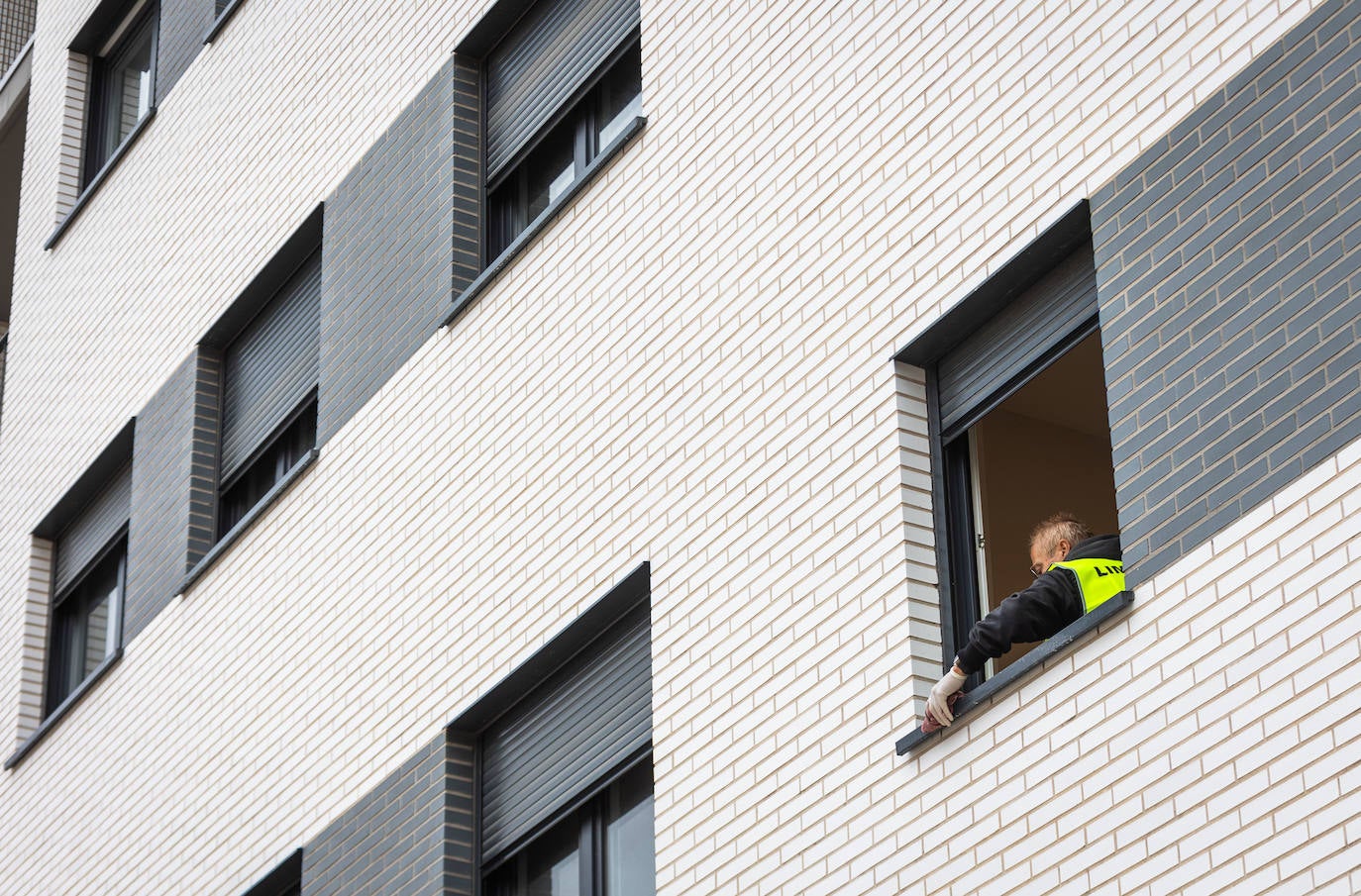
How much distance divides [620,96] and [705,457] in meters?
3.04

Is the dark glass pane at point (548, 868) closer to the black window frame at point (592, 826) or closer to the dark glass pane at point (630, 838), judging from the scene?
the black window frame at point (592, 826)

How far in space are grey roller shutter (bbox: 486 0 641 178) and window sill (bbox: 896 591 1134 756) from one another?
17.4ft

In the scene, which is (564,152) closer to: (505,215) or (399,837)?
(505,215)

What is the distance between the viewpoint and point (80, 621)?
18.1 meters

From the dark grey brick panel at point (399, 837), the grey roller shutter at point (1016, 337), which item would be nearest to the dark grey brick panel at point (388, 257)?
the dark grey brick panel at point (399, 837)

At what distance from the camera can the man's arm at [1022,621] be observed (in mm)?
8672

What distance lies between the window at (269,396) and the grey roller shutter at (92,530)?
1457 millimetres

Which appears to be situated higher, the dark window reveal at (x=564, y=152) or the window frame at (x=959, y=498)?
the dark window reveal at (x=564, y=152)

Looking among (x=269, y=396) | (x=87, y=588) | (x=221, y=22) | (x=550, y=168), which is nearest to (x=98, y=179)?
(x=221, y=22)

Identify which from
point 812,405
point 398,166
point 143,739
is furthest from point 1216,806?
point 143,739

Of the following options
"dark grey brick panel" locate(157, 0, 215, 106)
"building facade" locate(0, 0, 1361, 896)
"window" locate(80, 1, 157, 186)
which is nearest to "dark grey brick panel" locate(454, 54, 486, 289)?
"building facade" locate(0, 0, 1361, 896)

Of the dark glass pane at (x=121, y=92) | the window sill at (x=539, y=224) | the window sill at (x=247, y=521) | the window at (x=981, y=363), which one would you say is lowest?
the window at (x=981, y=363)

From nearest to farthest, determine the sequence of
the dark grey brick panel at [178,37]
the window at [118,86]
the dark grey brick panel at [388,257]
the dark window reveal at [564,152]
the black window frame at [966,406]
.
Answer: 1. the black window frame at [966,406]
2. the dark window reveal at [564,152]
3. the dark grey brick panel at [388,257]
4. the dark grey brick panel at [178,37]
5. the window at [118,86]

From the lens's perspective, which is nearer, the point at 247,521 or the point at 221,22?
the point at 247,521
